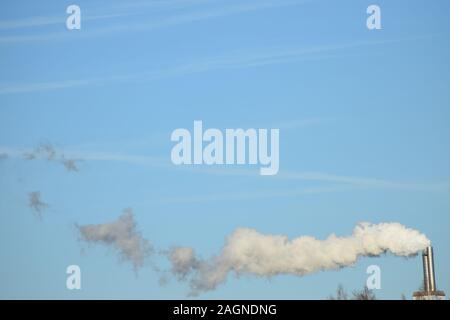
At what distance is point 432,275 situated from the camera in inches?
3127
